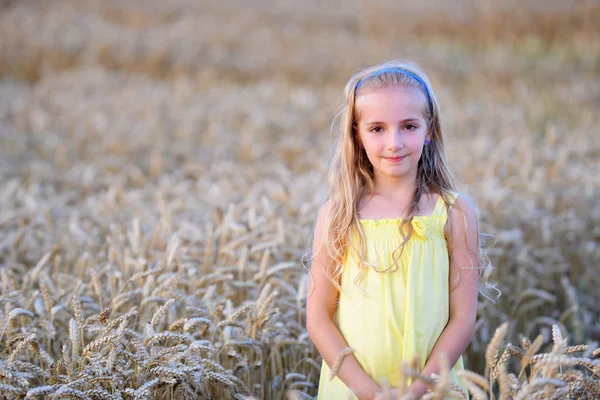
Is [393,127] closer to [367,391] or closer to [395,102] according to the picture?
[395,102]

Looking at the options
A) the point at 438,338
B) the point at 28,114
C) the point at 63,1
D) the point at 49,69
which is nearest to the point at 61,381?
the point at 438,338

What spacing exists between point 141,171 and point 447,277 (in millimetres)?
4555

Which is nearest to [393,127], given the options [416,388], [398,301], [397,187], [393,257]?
[397,187]

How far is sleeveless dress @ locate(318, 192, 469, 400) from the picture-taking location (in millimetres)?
2066

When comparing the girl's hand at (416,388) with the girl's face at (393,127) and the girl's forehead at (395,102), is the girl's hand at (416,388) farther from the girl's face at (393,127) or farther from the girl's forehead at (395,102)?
the girl's forehead at (395,102)

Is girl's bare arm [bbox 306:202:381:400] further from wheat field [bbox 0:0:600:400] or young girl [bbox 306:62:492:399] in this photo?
wheat field [bbox 0:0:600:400]

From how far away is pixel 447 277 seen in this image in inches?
83.2

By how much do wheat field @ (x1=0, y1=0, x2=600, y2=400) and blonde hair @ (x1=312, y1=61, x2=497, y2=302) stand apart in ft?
0.97

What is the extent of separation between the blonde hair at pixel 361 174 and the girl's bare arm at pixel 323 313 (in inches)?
1.3

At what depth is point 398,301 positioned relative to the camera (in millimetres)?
2104

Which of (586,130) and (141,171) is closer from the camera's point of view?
(141,171)

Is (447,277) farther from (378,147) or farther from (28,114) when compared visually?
(28,114)

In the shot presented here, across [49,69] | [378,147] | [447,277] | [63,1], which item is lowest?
[447,277]

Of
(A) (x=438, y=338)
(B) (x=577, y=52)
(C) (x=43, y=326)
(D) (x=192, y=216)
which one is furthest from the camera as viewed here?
(B) (x=577, y=52)
